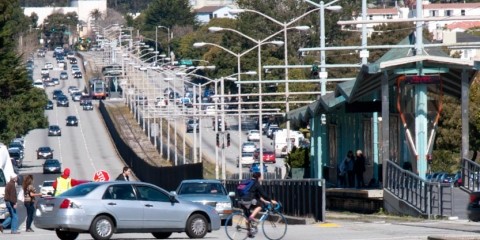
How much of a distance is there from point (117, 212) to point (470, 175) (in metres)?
13.2

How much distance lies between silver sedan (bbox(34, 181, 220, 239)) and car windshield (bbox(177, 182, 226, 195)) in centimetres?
1006

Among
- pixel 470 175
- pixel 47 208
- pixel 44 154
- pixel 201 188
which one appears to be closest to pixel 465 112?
pixel 470 175

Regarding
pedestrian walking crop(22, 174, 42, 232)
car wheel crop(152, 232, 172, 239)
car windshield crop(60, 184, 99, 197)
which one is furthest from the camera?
pedestrian walking crop(22, 174, 42, 232)

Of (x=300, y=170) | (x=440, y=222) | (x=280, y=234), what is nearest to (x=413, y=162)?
(x=440, y=222)

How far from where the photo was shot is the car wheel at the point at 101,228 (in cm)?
3073

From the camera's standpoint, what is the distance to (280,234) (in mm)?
30750

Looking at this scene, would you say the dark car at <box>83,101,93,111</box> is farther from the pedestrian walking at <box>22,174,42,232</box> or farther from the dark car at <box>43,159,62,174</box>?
the pedestrian walking at <box>22,174,42,232</box>

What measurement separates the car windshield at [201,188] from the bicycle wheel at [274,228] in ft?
39.0

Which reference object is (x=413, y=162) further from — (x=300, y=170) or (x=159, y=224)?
(x=300, y=170)

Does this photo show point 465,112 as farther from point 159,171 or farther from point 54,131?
Result: point 54,131

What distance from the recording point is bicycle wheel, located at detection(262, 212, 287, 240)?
3061cm

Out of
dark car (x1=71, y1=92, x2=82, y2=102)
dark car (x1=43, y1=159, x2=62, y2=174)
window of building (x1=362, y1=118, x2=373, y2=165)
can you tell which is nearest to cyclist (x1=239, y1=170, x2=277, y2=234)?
window of building (x1=362, y1=118, x2=373, y2=165)

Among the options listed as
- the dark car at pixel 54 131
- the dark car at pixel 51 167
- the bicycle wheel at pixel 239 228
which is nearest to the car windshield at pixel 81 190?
the bicycle wheel at pixel 239 228

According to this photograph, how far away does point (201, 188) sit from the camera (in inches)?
1690
